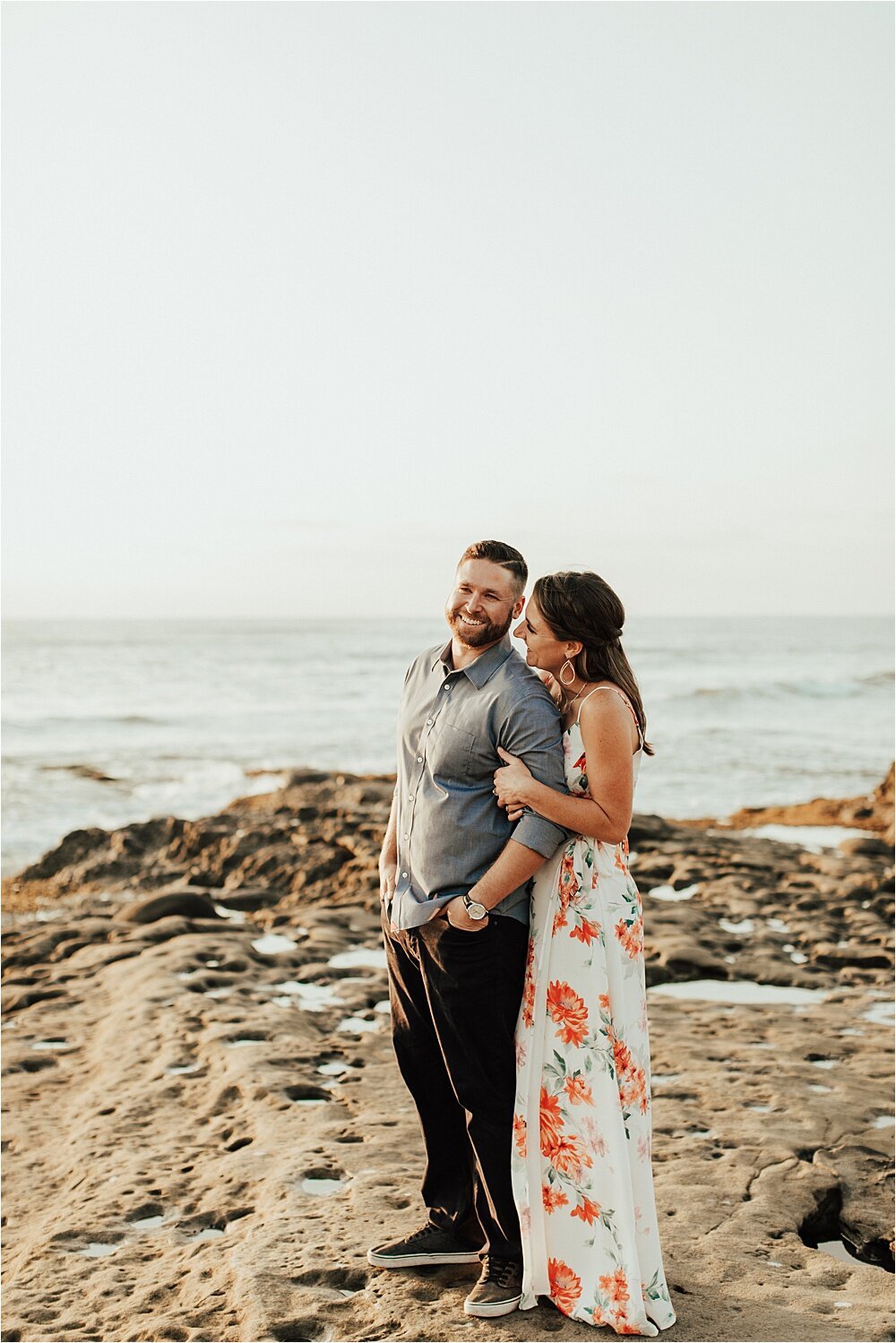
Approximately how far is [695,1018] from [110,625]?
262ft

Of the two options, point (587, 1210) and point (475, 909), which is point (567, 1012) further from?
point (587, 1210)

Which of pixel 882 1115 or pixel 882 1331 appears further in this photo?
pixel 882 1115

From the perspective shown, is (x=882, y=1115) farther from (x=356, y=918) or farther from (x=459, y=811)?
(x=356, y=918)

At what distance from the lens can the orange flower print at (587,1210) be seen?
3.56 meters


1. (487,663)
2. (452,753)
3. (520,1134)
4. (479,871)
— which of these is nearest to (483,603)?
(487,663)

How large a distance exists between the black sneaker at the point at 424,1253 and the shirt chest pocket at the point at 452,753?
63.2 inches

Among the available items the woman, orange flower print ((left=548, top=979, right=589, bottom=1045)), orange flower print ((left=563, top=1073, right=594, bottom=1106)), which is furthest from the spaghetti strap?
orange flower print ((left=563, top=1073, right=594, bottom=1106))

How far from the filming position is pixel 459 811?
3707 millimetres

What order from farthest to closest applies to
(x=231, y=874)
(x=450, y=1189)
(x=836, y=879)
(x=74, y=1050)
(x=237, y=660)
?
(x=237, y=660), (x=231, y=874), (x=836, y=879), (x=74, y=1050), (x=450, y=1189)

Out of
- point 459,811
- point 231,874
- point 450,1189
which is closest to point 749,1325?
point 450,1189

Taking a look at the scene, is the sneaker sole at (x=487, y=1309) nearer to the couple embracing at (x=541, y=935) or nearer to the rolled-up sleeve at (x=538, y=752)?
the couple embracing at (x=541, y=935)

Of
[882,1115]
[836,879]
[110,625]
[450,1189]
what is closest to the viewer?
[450,1189]

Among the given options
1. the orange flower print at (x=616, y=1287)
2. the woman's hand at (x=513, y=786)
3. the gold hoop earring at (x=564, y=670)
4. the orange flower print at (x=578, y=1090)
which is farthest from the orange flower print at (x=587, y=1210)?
the gold hoop earring at (x=564, y=670)

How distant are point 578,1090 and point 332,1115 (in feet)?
7.41
